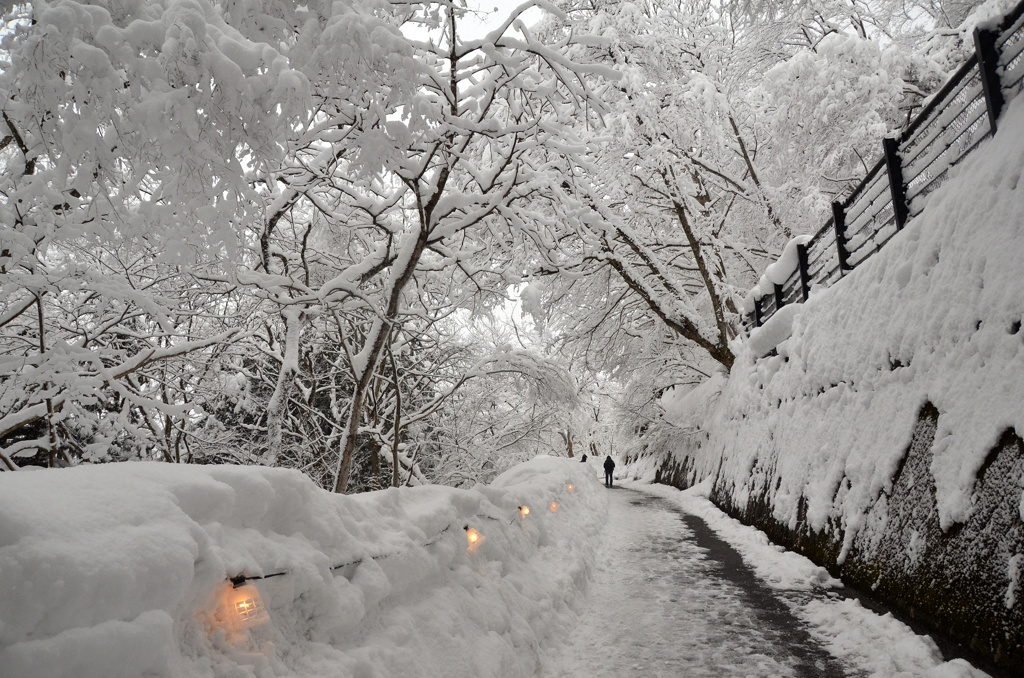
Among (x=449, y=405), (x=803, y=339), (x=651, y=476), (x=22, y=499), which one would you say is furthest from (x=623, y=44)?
(x=651, y=476)

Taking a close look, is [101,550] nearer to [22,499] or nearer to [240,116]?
[22,499]

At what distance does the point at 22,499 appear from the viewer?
1.73 meters

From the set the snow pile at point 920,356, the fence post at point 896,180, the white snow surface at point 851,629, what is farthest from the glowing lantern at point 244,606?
the fence post at point 896,180

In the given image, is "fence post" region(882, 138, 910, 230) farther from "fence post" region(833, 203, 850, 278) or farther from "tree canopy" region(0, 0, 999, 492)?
"tree canopy" region(0, 0, 999, 492)

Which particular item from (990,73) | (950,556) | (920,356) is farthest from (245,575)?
(990,73)

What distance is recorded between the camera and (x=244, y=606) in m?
2.29

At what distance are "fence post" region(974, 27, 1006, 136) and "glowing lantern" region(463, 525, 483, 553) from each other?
16.3ft

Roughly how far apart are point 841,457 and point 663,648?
304cm

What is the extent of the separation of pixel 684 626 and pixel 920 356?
9.50ft

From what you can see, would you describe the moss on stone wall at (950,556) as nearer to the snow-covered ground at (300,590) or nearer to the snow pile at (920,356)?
the snow pile at (920,356)

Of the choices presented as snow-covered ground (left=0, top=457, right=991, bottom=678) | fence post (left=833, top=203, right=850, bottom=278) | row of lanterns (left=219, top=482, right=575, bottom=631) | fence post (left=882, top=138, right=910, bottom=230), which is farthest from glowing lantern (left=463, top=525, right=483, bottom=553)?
fence post (left=833, top=203, right=850, bottom=278)

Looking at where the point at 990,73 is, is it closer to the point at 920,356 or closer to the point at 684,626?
the point at 920,356

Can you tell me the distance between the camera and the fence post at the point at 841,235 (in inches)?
298

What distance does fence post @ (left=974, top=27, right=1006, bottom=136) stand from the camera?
4320 millimetres
